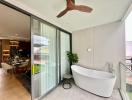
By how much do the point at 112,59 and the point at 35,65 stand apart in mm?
3075

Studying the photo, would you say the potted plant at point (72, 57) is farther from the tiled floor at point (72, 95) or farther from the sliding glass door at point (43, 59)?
the tiled floor at point (72, 95)

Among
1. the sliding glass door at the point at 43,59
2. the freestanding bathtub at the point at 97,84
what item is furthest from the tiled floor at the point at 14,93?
the freestanding bathtub at the point at 97,84

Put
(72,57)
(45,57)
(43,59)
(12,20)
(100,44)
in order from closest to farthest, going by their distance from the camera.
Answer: (43,59)
(45,57)
(12,20)
(100,44)
(72,57)

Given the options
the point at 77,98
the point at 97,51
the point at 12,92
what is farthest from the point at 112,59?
the point at 12,92

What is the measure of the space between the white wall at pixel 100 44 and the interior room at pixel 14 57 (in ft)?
7.64

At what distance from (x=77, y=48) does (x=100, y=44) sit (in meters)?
1.06

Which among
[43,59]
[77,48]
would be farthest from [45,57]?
[77,48]

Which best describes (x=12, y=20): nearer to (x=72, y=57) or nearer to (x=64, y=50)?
(x=64, y=50)

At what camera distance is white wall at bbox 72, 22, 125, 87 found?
4.63 metres

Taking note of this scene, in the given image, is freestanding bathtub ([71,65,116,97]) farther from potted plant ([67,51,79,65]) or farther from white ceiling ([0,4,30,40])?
white ceiling ([0,4,30,40])

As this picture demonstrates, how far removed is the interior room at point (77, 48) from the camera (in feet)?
9.45

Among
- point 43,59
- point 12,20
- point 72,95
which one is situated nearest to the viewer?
point 43,59

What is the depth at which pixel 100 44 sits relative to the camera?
16.3 ft

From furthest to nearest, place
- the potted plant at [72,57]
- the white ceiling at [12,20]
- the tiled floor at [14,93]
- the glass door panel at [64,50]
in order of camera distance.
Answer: the potted plant at [72,57] → the glass door panel at [64,50] → the tiled floor at [14,93] → the white ceiling at [12,20]
